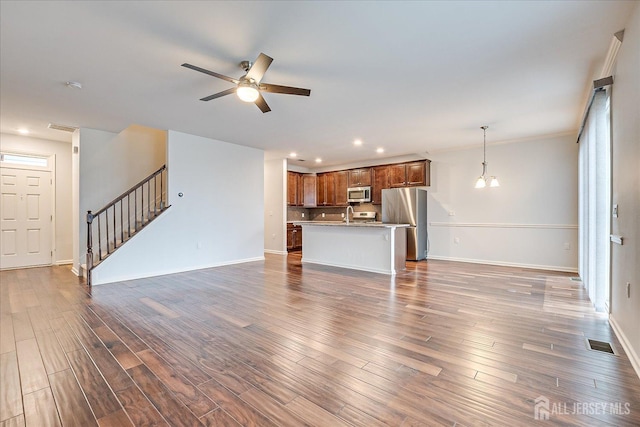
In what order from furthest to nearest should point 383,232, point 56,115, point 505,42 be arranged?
point 383,232 < point 56,115 < point 505,42

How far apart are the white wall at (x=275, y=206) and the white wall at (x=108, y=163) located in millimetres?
2835

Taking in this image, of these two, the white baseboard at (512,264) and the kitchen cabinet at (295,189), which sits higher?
the kitchen cabinet at (295,189)

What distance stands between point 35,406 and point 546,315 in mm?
4230

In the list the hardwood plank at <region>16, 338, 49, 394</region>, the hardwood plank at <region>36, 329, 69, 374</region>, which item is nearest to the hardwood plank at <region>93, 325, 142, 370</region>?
the hardwood plank at <region>36, 329, 69, 374</region>

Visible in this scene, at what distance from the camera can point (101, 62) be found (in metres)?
2.94

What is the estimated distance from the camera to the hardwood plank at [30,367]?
190 centimetres

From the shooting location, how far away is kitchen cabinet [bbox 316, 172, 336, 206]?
347 inches

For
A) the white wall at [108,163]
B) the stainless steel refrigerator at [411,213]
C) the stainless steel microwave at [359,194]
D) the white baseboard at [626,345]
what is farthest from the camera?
the stainless steel microwave at [359,194]

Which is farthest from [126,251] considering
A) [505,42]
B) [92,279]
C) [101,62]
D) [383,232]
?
[505,42]

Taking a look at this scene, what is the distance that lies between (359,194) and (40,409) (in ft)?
23.4

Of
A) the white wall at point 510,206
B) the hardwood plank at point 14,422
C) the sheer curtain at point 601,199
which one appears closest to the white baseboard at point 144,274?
the hardwood plank at point 14,422

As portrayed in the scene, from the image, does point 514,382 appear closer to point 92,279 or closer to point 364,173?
point 92,279

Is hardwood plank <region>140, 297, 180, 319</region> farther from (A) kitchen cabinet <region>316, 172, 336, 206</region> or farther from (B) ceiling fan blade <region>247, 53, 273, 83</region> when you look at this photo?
(A) kitchen cabinet <region>316, 172, 336, 206</region>

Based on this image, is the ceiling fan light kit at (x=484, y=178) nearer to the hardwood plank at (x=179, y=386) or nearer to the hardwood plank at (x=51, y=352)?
the hardwood plank at (x=179, y=386)
